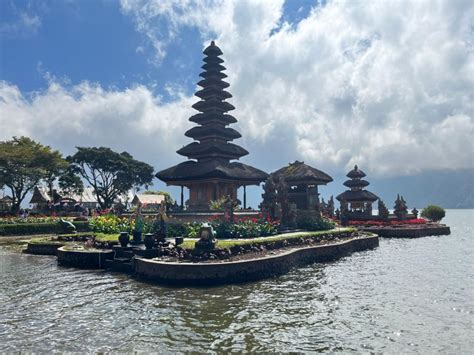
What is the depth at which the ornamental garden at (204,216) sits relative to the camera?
2008 cm

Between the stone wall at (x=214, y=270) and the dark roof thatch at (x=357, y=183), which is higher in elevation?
the dark roof thatch at (x=357, y=183)

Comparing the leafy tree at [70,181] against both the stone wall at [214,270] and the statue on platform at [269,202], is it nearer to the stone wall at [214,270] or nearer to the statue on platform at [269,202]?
the statue on platform at [269,202]

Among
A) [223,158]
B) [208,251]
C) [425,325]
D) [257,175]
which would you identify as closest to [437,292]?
[425,325]

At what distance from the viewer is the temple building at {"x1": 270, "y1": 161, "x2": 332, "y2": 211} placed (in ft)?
136

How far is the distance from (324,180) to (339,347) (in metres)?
32.9

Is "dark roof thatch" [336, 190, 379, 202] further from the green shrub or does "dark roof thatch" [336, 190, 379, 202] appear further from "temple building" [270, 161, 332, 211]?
the green shrub

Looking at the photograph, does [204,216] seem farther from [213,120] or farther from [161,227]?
[213,120]

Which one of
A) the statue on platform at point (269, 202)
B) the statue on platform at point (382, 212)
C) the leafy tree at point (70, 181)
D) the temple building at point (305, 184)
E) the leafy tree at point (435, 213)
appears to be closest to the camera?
the statue on platform at point (269, 202)

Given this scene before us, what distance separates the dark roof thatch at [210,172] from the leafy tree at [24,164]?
23023 millimetres

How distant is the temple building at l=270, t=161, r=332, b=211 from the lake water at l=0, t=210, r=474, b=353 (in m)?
20.0

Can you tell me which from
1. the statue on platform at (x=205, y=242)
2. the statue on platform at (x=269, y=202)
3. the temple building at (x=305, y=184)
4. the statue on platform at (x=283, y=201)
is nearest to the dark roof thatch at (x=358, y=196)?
the temple building at (x=305, y=184)

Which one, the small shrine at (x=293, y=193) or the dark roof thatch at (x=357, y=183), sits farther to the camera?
the dark roof thatch at (x=357, y=183)

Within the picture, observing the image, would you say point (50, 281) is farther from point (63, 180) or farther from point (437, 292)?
point (63, 180)

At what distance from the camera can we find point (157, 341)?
36.1 feet
